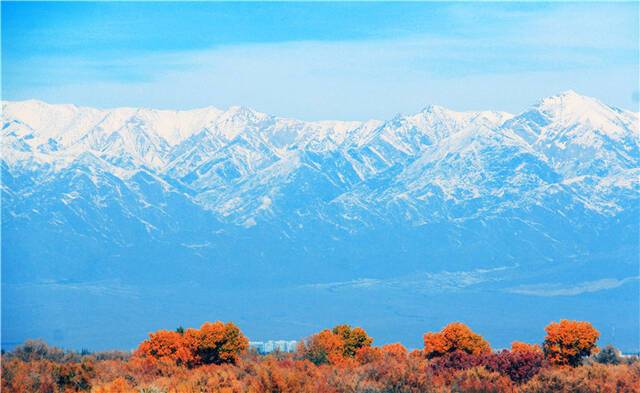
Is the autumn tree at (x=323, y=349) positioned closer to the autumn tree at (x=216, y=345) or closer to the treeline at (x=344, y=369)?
the treeline at (x=344, y=369)

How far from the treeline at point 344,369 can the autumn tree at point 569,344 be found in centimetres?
7

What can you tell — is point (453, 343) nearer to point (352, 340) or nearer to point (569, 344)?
point (569, 344)

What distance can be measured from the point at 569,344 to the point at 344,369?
53.6ft

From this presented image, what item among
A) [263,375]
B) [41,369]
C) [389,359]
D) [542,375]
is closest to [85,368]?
[41,369]

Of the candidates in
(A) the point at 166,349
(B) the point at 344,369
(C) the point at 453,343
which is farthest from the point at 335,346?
(B) the point at 344,369

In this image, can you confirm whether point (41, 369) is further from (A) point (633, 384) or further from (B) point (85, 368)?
(A) point (633, 384)

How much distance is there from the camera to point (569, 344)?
90875 millimetres

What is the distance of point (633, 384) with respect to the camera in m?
79.2

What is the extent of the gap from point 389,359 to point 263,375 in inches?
701

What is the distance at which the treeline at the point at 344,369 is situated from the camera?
77.5 m

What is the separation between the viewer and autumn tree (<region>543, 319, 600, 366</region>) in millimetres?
90700

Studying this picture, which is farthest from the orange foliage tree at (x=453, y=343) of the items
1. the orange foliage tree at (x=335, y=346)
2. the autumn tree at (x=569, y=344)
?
the orange foliage tree at (x=335, y=346)

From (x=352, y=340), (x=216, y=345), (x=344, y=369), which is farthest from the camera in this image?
(x=352, y=340)

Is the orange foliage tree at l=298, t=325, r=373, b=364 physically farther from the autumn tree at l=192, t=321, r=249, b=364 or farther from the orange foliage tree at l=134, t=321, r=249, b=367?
the autumn tree at l=192, t=321, r=249, b=364
